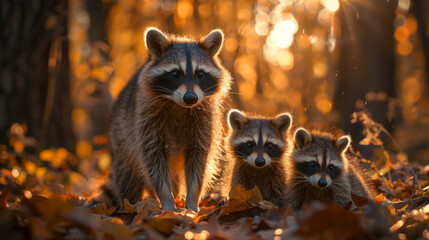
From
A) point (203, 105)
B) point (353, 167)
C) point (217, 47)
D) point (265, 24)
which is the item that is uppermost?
point (265, 24)

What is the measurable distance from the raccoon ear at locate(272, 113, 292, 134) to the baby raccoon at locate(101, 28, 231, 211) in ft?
1.90

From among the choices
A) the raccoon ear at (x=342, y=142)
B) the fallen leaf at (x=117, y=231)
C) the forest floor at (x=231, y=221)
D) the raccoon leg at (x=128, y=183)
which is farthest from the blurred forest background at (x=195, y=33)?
the fallen leaf at (x=117, y=231)

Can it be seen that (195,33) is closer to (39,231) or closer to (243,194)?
(243,194)

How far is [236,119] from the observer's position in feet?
14.8

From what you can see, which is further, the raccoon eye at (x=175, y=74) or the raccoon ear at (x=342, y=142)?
the raccoon eye at (x=175, y=74)

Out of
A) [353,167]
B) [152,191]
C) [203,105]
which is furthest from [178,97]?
[353,167]

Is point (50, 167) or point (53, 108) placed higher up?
point (53, 108)

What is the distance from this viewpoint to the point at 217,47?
4.52 meters

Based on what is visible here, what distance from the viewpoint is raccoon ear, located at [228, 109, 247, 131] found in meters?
4.45

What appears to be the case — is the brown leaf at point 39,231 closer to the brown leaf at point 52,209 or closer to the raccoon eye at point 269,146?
the brown leaf at point 52,209

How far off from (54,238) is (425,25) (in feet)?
38.0

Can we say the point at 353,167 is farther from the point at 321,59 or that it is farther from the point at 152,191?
the point at 321,59

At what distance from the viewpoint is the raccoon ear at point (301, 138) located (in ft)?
12.8

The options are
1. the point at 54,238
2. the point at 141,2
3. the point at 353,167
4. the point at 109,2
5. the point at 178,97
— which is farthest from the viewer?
the point at 141,2
